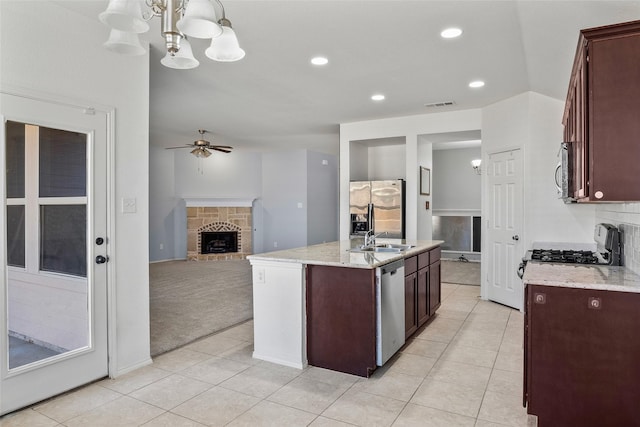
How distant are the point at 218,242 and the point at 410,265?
672 centimetres

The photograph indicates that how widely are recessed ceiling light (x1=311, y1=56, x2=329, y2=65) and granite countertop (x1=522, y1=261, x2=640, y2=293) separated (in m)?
2.40

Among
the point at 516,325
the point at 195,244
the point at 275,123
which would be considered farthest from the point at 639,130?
the point at 195,244

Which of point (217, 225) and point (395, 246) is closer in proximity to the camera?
point (395, 246)

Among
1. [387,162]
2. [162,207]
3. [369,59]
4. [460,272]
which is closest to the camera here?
[369,59]

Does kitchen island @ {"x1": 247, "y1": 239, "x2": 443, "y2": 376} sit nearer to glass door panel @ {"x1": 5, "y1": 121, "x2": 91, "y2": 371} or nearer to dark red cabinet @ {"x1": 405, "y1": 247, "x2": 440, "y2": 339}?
dark red cabinet @ {"x1": 405, "y1": 247, "x2": 440, "y2": 339}

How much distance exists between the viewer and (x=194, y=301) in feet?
16.8

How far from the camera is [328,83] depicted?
4.33 m

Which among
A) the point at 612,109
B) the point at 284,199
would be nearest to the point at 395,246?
the point at 612,109

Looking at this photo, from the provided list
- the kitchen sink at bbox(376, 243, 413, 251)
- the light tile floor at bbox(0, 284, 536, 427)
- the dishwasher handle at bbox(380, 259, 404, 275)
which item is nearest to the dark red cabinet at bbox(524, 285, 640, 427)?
the light tile floor at bbox(0, 284, 536, 427)

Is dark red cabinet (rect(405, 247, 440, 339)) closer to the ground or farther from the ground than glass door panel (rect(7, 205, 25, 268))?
closer to the ground

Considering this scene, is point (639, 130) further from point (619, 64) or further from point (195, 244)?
point (195, 244)

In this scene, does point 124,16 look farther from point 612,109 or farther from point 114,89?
point 612,109

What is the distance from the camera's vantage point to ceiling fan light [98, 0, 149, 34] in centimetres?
155

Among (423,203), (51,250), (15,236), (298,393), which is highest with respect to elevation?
(423,203)
